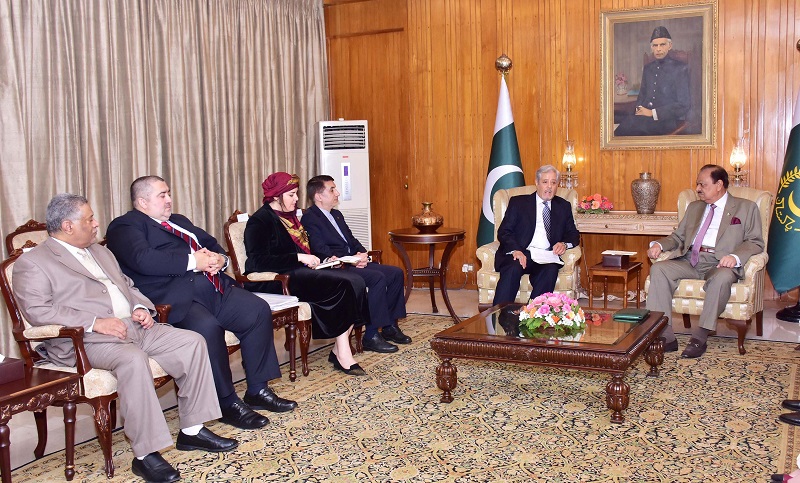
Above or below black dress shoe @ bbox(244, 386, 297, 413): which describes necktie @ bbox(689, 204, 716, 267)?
above

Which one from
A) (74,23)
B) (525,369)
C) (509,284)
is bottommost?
(525,369)

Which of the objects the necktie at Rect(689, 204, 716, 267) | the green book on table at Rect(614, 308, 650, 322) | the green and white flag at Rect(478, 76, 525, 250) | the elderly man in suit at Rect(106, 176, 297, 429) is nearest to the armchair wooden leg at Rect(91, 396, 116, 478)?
the elderly man in suit at Rect(106, 176, 297, 429)

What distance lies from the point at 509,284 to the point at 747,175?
2.71 meters

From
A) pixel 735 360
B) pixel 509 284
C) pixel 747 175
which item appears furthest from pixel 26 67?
pixel 747 175

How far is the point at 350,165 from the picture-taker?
7.84 meters

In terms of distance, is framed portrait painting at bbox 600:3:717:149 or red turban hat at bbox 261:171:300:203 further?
framed portrait painting at bbox 600:3:717:149

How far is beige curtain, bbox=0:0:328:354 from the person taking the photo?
16.7 ft

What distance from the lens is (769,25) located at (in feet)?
21.7

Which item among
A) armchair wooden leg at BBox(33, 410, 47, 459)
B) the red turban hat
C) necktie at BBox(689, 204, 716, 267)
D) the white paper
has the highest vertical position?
the red turban hat

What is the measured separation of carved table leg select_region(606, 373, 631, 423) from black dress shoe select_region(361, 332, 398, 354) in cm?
195

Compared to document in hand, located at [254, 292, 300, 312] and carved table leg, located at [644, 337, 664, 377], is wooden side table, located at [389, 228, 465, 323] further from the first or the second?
carved table leg, located at [644, 337, 664, 377]

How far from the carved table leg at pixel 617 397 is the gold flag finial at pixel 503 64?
4.35 m

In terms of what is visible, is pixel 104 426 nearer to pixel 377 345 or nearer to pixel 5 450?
pixel 5 450

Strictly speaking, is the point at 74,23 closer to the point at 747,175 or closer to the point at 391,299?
the point at 391,299
